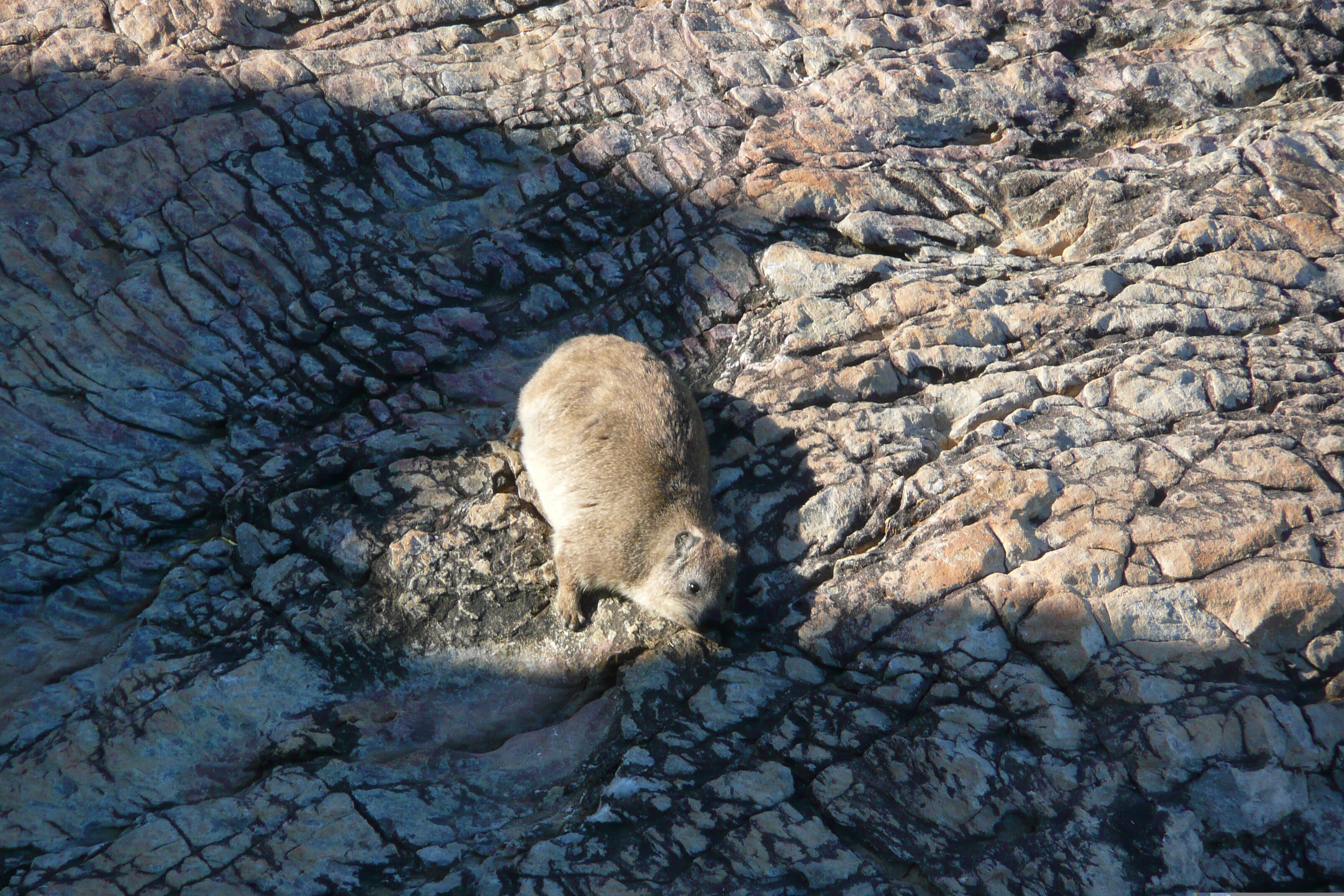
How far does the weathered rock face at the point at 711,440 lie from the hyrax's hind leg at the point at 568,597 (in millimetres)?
190

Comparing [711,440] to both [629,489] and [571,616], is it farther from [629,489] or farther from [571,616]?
[571,616]

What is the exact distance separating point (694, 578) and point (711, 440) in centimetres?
146

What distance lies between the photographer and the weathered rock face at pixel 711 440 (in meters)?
4.46

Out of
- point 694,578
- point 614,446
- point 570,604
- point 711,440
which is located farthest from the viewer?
point 711,440

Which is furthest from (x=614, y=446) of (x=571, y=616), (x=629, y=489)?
(x=571, y=616)

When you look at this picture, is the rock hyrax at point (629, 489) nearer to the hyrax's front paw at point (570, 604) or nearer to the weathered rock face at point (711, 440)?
the hyrax's front paw at point (570, 604)

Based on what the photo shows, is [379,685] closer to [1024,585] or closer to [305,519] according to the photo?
[305,519]

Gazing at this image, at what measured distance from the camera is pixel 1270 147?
22.7ft

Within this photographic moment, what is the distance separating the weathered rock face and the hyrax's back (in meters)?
0.39

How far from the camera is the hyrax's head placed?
534cm

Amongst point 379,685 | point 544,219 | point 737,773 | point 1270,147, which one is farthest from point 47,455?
point 1270,147

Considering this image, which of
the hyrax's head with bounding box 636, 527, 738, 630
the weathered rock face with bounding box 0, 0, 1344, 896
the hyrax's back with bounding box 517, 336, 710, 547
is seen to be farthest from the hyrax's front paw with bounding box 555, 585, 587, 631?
the hyrax's head with bounding box 636, 527, 738, 630

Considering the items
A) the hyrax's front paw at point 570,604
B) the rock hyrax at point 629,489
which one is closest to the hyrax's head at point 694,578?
the rock hyrax at point 629,489

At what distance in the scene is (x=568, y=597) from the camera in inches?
223
